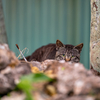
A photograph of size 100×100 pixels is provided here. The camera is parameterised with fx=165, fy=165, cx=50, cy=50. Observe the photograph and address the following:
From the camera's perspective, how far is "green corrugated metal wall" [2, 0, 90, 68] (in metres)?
4.35

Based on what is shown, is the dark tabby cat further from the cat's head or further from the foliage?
the foliage

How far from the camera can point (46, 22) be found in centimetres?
444

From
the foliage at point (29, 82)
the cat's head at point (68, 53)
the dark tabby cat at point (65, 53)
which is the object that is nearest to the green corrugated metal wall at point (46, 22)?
the dark tabby cat at point (65, 53)

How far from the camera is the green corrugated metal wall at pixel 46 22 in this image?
4.35m

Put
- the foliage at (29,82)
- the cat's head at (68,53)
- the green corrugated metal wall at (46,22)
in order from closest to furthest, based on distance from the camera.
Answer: the foliage at (29,82) < the cat's head at (68,53) < the green corrugated metal wall at (46,22)

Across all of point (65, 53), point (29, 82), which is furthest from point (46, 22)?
point (29, 82)

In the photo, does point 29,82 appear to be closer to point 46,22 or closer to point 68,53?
point 68,53

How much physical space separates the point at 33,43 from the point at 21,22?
666mm

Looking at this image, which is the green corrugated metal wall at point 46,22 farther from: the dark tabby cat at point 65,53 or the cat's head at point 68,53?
the cat's head at point 68,53

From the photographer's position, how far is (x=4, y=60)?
40.7 inches

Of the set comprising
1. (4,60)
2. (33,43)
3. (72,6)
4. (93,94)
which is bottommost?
(33,43)

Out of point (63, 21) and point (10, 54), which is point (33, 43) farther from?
point (10, 54)

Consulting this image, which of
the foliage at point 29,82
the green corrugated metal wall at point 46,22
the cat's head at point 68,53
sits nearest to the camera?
the foliage at point 29,82

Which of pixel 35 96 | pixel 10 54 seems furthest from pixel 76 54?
pixel 35 96
